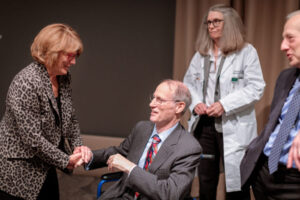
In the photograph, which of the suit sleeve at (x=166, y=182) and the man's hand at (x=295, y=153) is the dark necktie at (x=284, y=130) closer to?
the man's hand at (x=295, y=153)

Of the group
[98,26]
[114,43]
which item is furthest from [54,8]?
[114,43]

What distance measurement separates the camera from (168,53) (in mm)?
3957

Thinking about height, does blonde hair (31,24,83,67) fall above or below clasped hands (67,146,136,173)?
above

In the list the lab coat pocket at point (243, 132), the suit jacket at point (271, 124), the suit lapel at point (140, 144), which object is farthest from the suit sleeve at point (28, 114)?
the lab coat pocket at point (243, 132)

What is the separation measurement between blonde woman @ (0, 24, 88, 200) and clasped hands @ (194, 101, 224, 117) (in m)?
1.07

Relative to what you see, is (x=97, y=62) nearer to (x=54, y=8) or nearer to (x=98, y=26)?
(x=98, y=26)

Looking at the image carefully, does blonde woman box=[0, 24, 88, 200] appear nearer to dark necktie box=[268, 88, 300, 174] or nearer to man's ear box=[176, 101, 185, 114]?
man's ear box=[176, 101, 185, 114]

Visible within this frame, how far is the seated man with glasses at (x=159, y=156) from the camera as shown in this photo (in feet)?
6.33

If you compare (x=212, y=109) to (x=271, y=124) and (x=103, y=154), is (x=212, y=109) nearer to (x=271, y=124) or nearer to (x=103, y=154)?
(x=271, y=124)

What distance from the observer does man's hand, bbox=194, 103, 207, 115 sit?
2.76 metres

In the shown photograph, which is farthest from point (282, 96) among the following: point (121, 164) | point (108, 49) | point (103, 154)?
point (108, 49)

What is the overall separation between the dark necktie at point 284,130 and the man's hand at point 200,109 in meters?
0.93

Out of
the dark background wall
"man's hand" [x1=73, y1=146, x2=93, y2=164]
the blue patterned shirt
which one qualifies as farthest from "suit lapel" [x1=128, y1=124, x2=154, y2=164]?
the dark background wall

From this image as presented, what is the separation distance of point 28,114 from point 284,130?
1.39m
